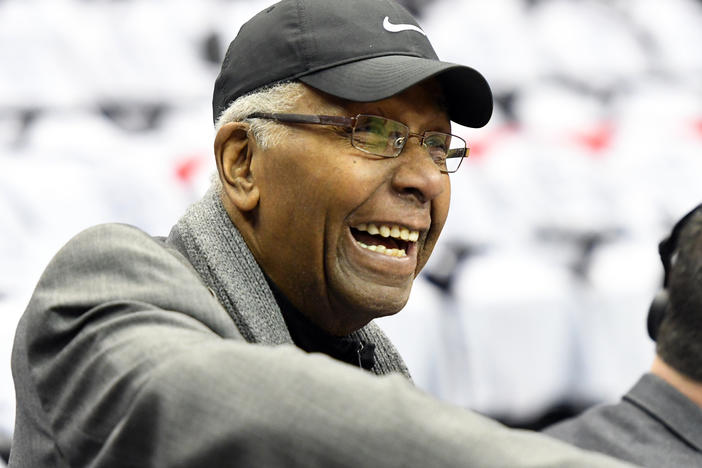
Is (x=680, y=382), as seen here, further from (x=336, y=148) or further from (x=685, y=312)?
(x=336, y=148)

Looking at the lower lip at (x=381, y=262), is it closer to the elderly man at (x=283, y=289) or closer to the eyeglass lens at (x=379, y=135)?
the elderly man at (x=283, y=289)

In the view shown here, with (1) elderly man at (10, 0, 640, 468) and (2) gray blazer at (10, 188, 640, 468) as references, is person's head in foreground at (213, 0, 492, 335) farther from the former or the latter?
(2) gray blazer at (10, 188, 640, 468)

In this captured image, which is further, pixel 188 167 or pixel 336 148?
pixel 188 167

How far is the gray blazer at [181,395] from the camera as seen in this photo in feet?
2.79

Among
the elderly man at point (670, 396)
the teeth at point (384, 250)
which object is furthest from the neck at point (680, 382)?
the teeth at point (384, 250)

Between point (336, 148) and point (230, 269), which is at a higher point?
point (336, 148)

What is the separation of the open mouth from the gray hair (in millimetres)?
198

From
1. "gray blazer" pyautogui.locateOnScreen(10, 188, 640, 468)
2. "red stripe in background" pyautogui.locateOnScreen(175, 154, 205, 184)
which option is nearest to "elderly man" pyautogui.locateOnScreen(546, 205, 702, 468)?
"gray blazer" pyautogui.locateOnScreen(10, 188, 640, 468)

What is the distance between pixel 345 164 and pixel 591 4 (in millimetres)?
2741

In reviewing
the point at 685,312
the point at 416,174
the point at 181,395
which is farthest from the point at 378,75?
the point at 685,312

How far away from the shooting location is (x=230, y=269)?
5.31 ft

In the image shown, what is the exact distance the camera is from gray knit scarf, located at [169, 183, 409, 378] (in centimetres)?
155

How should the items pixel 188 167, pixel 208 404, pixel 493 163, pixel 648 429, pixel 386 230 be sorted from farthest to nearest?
pixel 493 163, pixel 188 167, pixel 648 429, pixel 386 230, pixel 208 404

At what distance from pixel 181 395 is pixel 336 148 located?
80cm
